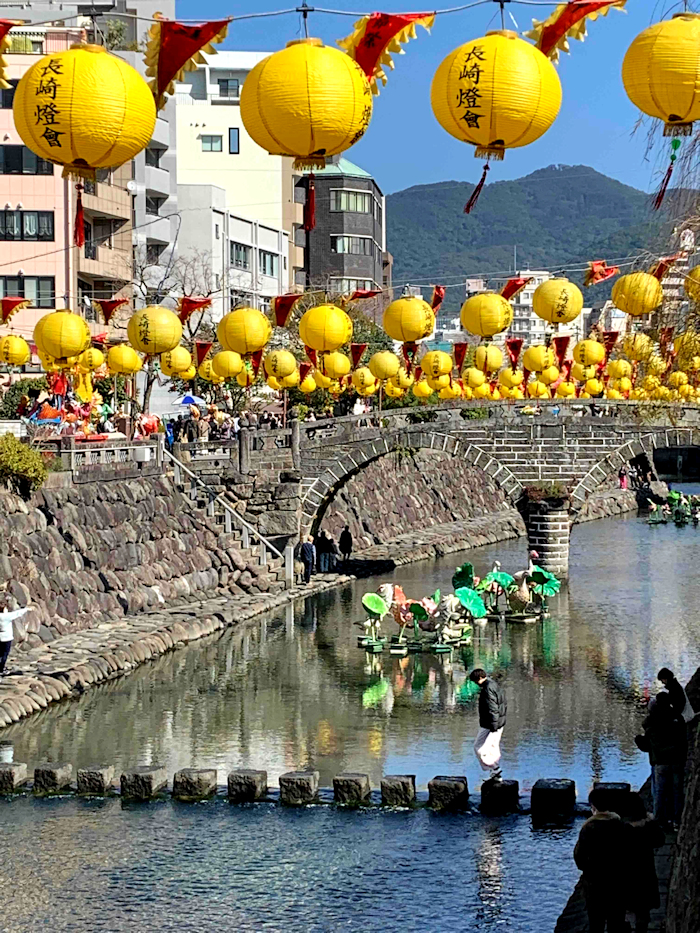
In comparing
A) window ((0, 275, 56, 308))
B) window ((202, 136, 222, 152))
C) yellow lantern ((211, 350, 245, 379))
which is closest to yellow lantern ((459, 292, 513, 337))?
yellow lantern ((211, 350, 245, 379))

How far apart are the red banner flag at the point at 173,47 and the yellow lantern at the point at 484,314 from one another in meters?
11.4

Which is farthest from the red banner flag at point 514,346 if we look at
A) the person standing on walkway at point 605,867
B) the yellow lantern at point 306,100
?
the person standing on walkway at point 605,867

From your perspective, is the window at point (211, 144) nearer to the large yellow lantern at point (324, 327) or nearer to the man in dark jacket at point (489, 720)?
the large yellow lantern at point (324, 327)

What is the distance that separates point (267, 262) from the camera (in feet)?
243

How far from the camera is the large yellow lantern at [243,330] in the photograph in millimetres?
27438

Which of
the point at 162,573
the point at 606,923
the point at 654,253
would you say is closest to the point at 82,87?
the point at 654,253

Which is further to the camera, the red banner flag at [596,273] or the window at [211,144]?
the window at [211,144]

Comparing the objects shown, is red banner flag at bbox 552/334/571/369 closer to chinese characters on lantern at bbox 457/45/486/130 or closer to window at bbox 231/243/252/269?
chinese characters on lantern at bbox 457/45/486/130

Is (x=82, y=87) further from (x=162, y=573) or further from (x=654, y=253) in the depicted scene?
(x=162, y=573)

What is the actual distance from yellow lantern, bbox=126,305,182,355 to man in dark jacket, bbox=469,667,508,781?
11.7m

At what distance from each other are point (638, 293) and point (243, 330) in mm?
9344

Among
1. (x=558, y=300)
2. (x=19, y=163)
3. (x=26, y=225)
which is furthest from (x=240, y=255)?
(x=558, y=300)

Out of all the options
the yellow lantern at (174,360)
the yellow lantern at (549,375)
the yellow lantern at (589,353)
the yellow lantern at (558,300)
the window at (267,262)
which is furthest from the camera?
the window at (267,262)

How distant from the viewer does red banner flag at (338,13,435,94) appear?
47.0 ft
